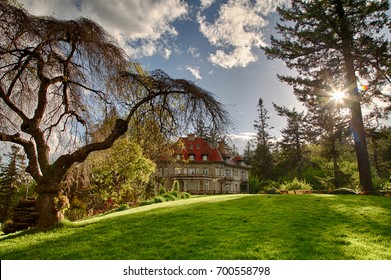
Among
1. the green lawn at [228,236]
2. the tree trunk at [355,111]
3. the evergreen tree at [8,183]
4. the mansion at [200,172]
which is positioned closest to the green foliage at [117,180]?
the green lawn at [228,236]

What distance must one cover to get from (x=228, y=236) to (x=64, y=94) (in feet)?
25.4

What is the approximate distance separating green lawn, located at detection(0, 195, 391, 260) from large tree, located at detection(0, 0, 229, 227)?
2.55 meters

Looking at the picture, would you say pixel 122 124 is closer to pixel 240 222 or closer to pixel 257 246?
pixel 240 222

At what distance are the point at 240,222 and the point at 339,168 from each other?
27.5 meters

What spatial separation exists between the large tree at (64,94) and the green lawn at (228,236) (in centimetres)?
255

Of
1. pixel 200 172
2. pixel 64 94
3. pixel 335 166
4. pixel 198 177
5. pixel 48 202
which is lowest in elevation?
pixel 48 202

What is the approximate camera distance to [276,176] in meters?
53.0

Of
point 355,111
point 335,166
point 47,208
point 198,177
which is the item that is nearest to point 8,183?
point 198,177

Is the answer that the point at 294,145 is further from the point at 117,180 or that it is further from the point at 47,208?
the point at 47,208

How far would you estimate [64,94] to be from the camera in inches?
391

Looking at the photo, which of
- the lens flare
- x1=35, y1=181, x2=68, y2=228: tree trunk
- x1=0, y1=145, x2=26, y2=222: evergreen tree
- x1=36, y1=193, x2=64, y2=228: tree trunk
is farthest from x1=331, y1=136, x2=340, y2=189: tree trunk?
x1=0, y1=145, x2=26, y2=222: evergreen tree

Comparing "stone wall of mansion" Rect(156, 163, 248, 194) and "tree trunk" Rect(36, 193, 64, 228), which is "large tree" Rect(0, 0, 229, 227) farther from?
"stone wall of mansion" Rect(156, 163, 248, 194)

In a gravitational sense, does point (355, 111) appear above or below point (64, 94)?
above

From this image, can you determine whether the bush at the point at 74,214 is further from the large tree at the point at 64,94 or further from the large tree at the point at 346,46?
the large tree at the point at 346,46
